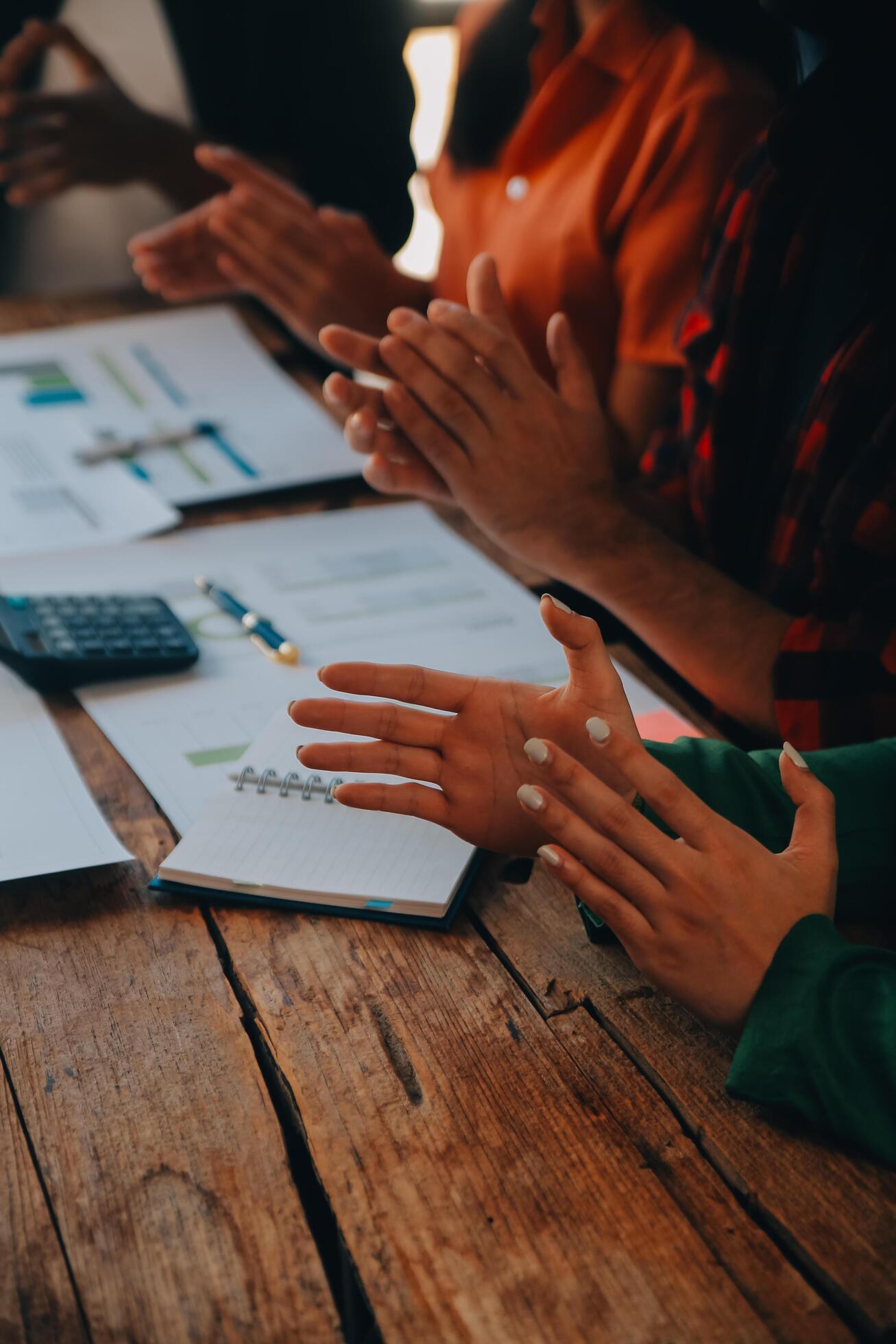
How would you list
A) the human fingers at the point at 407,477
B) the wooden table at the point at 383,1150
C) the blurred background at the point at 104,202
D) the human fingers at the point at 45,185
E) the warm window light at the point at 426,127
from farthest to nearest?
the warm window light at the point at 426,127, the blurred background at the point at 104,202, the human fingers at the point at 45,185, the human fingers at the point at 407,477, the wooden table at the point at 383,1150

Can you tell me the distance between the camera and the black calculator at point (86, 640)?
0.88 m

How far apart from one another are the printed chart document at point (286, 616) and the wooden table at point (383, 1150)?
17cm

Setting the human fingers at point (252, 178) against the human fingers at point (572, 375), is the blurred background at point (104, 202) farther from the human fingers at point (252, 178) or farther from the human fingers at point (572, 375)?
the human fingers at point (572, 375)

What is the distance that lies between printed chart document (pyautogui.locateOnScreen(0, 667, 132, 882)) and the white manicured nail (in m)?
0.26

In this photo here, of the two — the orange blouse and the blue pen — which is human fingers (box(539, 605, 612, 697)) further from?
the orange blouse

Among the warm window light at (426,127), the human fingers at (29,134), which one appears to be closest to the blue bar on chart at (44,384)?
the human fingers at (29,134)

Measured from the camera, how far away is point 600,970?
68 centimetres

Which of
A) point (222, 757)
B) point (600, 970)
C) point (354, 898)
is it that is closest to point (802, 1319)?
point (600, 970)

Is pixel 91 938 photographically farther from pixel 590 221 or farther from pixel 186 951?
pixel 590 221

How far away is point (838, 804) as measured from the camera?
2.55ft

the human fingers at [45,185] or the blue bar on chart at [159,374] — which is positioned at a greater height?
the human fingers at [45,185]

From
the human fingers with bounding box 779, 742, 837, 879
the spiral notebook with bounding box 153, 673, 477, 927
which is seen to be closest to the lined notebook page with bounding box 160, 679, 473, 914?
the spiral notebook with bounding box 153, 673, 477, 927

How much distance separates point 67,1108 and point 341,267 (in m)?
1.19

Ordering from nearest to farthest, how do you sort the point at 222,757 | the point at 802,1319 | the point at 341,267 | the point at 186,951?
the point at 802,1319, the point at 186,951, the point at 222,757, the point at 341,267
